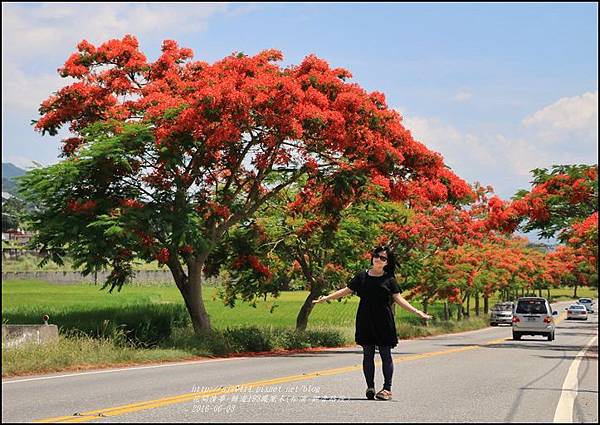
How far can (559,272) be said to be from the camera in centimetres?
8969

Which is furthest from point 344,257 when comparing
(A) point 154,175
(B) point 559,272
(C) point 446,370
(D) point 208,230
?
(B) point 559,272

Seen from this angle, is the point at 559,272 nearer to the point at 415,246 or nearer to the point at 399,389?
the point at 415,246

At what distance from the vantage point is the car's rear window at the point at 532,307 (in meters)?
34.5

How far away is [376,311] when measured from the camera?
10.2m

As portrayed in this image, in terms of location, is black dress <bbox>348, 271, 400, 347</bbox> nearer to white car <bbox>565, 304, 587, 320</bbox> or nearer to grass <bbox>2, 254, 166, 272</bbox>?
white car <bbox>565, 304, 587, 320</bbox>

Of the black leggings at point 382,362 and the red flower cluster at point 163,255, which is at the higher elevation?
the red flower cluster at point 163,255

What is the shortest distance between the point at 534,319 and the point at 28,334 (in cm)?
2355

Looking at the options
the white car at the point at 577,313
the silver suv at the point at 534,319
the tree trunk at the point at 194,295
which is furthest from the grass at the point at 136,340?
the white car at the point at 577,313

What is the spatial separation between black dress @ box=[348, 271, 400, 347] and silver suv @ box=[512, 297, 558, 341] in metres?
26.1

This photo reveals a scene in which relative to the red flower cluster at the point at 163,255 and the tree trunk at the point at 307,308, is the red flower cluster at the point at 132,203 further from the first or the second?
the tree trunk at the point at 307,308

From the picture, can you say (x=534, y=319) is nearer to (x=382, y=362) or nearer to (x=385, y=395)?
(x=385, y=395)

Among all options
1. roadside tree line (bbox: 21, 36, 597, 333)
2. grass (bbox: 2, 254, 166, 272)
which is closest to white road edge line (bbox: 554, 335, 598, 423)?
roadside tree line (bbox: 21, 36, 597, 333)

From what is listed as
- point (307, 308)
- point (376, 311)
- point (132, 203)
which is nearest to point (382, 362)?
point (376, 311)

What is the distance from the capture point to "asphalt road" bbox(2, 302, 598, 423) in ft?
29.9
